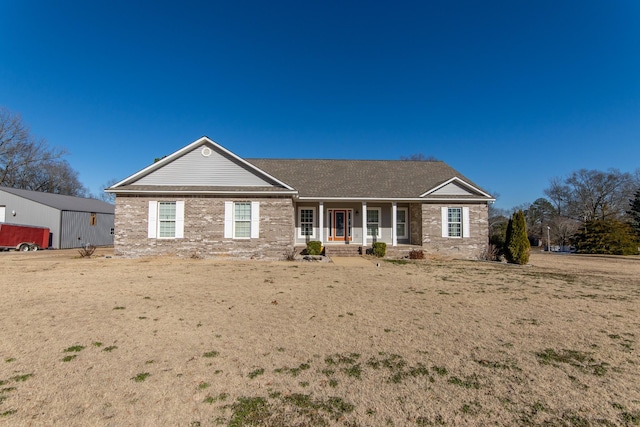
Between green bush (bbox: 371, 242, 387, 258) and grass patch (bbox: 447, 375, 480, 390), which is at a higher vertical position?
green bush (bbox: 371, 242, 387, 258)

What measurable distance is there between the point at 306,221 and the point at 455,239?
8191 millimetres

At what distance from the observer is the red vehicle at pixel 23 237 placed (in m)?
22.1

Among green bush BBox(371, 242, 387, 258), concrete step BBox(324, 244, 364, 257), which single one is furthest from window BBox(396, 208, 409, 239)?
concrete step BBox(324, 244, 364, 257)

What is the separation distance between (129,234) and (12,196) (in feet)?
65.2

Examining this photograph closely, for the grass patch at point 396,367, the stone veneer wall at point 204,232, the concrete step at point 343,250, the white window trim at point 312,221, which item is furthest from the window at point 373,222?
the grass patch at point 396,367

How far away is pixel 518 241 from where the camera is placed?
47.8 ft

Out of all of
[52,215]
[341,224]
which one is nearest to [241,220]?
[341,224]

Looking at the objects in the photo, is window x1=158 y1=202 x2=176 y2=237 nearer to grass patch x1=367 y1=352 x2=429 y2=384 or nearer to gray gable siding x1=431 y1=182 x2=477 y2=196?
grass patch x1=367 y1=352 x2=429 y2=384

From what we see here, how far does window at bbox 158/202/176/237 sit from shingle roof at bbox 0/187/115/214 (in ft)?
57.2

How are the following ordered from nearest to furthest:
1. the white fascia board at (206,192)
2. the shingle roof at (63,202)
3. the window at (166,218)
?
the white fascia board at (206,192), the window at (166,218), the shingle roof at (63,202)

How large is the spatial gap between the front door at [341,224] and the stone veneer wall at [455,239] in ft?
13.7

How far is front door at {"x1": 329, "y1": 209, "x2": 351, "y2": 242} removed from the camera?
60.1 ft

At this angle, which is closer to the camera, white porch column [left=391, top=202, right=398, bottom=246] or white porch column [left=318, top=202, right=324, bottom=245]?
white porch column [left=318, top=202, right=324, bottom=245]

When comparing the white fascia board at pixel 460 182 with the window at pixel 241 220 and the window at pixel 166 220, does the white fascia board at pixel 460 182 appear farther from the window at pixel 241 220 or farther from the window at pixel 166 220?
the window at pixel 166 220
